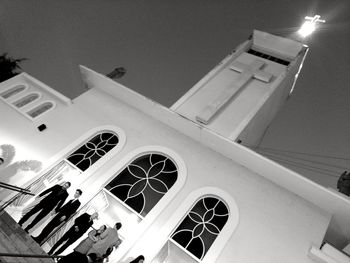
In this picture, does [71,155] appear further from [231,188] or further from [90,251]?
[231,188]

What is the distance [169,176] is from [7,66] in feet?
36.1

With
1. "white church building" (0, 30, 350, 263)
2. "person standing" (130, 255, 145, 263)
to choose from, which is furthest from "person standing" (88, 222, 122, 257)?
"person standing" (130, 255, 145, 263)

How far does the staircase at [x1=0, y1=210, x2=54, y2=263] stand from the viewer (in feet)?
19.1

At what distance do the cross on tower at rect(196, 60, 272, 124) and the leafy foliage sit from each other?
33.0 ft

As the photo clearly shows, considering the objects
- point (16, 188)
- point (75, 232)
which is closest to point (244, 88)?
point (75, 232)

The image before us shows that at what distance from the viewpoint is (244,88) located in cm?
1313

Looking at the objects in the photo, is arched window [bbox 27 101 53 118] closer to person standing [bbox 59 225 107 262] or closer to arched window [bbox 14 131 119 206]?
arched window [bbox 14 131 119 206]

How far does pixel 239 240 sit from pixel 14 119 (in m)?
8.78

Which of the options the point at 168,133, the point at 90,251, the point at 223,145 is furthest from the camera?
the point at 168,133

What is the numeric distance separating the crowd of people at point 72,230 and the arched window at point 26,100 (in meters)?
4.96

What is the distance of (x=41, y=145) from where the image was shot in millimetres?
9773

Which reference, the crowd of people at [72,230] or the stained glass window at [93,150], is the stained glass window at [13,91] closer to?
the stained glass window at [93,150]

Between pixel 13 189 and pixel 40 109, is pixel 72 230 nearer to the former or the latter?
pixel 13 189

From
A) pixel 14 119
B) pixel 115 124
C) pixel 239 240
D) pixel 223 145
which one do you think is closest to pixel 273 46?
pixel 223 145
